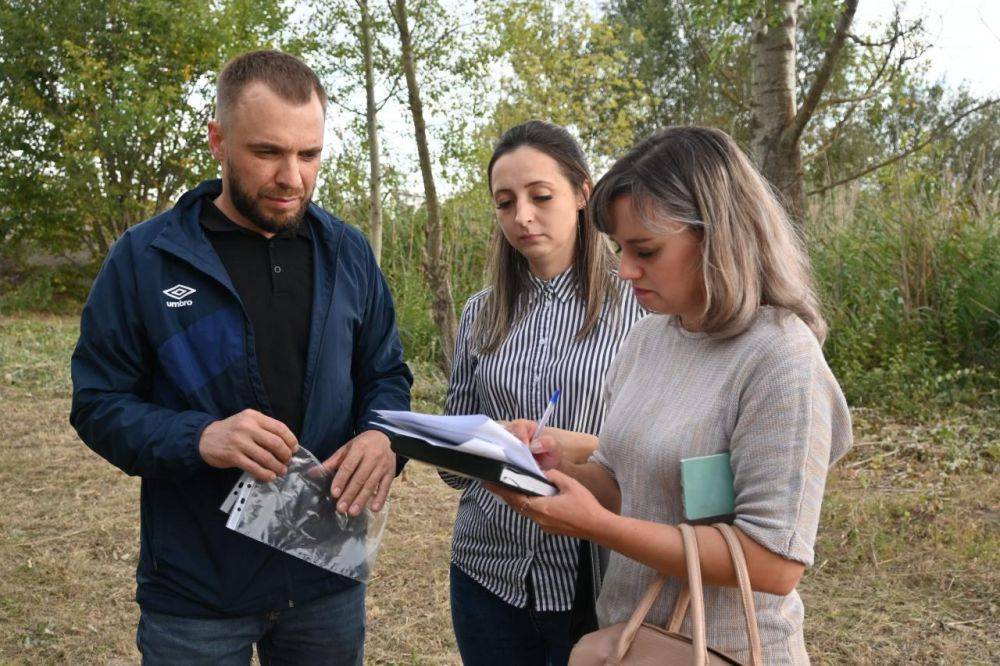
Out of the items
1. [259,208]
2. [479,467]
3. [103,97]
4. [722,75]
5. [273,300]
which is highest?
[103,97]

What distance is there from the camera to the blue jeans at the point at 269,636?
2.06 meters

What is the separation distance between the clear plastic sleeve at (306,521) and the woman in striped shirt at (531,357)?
10.9 inches

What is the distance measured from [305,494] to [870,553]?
3400 mm

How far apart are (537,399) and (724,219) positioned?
80 cm

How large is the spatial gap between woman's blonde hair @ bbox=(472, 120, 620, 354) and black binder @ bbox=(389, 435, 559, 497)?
0.72 meters

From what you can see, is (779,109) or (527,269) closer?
(527,269)

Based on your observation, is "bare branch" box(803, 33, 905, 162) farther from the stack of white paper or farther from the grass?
the stack of white paper

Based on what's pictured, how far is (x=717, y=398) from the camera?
1627 mm

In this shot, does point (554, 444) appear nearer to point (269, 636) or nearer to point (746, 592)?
point (746, 592)

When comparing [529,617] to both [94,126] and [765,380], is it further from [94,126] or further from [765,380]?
[94,126]

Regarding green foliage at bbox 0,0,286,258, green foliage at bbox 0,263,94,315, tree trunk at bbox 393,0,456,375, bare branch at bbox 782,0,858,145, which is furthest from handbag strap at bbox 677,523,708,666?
green foliage at bbox 0,263,94,315

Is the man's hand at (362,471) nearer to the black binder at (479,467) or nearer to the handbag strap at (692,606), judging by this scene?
the black binder at (479,467)

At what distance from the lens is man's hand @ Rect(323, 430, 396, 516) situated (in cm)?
209

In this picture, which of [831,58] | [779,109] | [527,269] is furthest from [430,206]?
[527,269]
